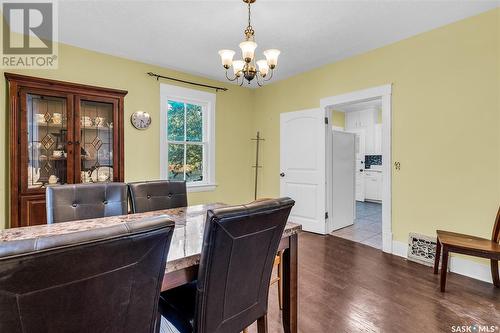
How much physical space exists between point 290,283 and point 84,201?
1590mm

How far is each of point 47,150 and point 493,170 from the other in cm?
463

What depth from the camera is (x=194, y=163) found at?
4.38 metres

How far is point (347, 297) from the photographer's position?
7.16 feet

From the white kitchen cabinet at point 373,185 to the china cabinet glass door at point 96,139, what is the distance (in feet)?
20.0

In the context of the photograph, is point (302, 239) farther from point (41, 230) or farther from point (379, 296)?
point (41, 230)

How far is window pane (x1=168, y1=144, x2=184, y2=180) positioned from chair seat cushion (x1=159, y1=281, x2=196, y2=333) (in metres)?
2.90

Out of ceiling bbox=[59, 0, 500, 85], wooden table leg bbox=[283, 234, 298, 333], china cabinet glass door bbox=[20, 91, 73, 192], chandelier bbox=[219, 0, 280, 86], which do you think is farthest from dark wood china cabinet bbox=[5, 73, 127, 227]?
wooden table leg bbox=[283, 234, 298, 333]

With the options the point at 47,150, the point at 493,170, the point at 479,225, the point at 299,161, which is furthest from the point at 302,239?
the point at 47,150

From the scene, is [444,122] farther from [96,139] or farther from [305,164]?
[96,139]

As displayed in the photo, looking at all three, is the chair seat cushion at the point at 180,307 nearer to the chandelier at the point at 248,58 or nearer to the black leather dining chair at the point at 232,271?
the black leather dining chair at the point at 232,271

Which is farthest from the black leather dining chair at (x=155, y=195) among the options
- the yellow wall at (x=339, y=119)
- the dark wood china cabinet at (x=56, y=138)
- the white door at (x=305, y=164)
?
the yellow wall at (x=339, y=119)

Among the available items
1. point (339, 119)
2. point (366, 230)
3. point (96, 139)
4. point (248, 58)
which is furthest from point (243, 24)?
point (339, 119)

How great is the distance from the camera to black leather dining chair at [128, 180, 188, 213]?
2127mm

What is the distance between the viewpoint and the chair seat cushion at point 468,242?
2.08m
